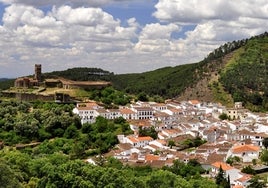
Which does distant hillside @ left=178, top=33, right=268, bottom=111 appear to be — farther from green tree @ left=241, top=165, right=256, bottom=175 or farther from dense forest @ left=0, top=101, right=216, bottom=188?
green tree @ left=241, top=165, right=256, bottom=175

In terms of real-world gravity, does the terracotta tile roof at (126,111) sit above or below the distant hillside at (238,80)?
below

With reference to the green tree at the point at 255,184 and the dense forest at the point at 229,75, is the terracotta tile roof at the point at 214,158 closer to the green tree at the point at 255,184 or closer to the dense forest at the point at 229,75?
the green tree at the point at 255,184

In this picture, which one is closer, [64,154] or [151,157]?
[151,157]

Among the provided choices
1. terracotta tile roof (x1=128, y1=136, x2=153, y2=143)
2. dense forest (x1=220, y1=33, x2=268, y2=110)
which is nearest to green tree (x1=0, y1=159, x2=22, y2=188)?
terracotta tile roof (x1=128, y1=136, x2=153, y2=143)

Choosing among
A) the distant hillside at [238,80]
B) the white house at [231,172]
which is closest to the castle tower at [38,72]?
the distant hillside at [238,80]

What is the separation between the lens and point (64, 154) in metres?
44.7

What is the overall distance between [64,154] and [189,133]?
15829 millimetres

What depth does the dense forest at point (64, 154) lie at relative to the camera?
2878 cm

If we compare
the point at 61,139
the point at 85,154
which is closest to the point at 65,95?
the point at 61,139

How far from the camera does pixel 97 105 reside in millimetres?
60500

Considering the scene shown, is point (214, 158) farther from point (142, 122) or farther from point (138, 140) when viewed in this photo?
point (142, 122)

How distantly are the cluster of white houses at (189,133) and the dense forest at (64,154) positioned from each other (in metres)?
1.77

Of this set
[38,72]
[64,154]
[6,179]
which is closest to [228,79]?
[38,72]

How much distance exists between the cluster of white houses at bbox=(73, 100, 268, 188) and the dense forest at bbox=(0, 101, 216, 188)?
5.80 feet
